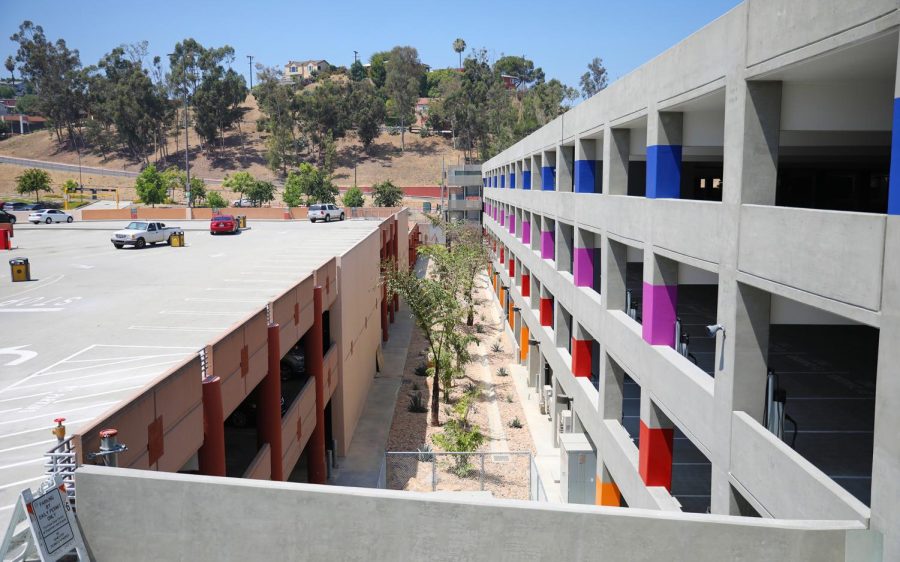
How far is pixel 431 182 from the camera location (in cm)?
13338

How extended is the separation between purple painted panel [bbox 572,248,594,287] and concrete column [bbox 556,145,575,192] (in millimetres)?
5030

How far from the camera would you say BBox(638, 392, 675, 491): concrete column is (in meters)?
13.8

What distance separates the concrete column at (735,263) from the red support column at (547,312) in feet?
58.1

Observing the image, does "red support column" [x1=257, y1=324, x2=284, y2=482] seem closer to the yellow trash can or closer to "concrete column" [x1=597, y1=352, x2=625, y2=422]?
"concrete column" [x1=597, y1=352, x2=625, y2=422]

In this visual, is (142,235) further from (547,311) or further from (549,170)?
(547,311)

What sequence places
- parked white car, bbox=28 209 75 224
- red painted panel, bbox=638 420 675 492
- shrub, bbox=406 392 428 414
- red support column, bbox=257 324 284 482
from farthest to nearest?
1. parked white car, bbox=28 209 75 224
2. shrub, bbox=406 392 428 414
3. red support column, bbox=257 324 284 482
4. red painted panel, bbox=638 420 675 492

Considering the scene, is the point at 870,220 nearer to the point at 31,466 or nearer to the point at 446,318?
the point at 31,466

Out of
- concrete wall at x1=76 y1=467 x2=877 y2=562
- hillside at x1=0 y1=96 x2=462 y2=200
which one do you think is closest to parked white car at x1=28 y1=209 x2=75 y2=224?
hillside at x1=0 y1=96 x2=462 y2=200

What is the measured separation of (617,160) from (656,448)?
289 inches

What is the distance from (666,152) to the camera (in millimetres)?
13734

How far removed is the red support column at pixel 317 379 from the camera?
67.1 ft

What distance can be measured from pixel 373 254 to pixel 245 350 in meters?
20.8

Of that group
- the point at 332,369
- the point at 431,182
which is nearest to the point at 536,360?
the point at 332,369

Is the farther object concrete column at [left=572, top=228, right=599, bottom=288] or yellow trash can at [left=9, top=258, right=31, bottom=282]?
yellow trash can at [left=9, top=258, right=31, bottom=282]
